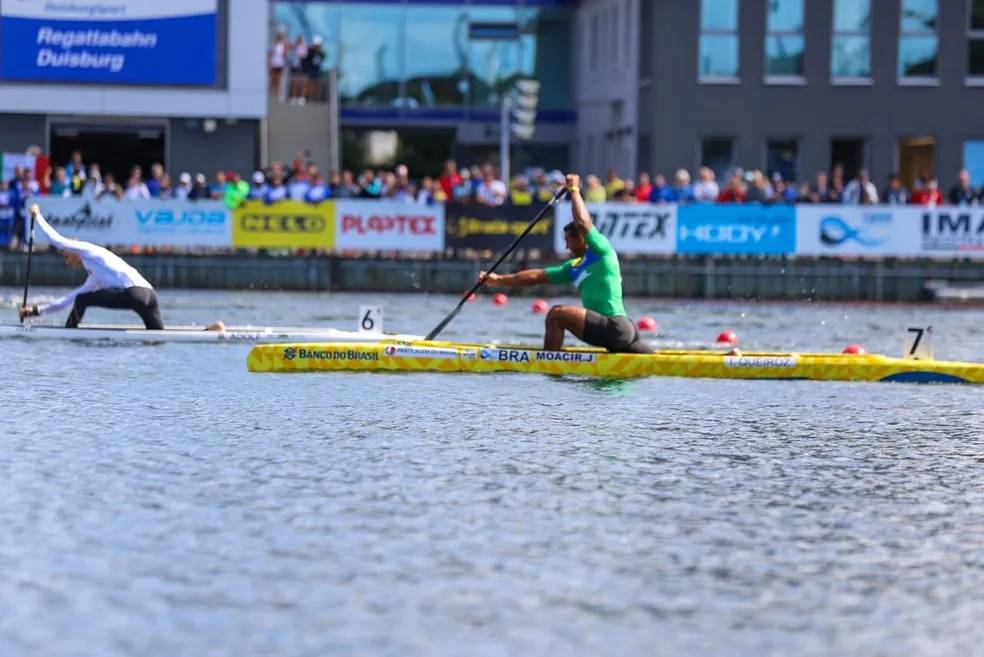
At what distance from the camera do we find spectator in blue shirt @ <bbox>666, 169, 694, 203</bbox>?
36406mm

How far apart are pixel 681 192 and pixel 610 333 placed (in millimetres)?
16953

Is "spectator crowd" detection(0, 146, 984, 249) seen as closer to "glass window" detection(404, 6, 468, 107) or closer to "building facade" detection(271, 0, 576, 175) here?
"building facade" detection(271, 0, 576, 175)

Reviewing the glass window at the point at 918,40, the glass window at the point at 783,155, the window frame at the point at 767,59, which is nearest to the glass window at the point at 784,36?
the window frame at the point at 767,59

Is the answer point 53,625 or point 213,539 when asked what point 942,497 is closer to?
point 213,539

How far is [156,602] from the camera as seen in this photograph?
921 cm

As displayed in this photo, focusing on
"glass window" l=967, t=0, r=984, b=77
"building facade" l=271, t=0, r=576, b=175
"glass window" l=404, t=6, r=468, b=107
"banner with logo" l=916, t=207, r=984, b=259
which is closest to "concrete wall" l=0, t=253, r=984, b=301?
"banner with logo" l=916, t=207, r=984, b=259

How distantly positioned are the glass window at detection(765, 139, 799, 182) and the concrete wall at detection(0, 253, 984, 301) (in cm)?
934

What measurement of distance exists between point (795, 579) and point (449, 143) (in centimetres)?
4504

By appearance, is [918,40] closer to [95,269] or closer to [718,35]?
[718,35]

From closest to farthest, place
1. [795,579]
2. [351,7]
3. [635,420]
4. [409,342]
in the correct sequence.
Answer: [795,579] < [635,420] < [409,342] < [351,7]

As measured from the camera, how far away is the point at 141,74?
43.4m

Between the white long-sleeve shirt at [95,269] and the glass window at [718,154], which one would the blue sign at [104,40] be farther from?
the white long-sleeve shirt at [95,269]

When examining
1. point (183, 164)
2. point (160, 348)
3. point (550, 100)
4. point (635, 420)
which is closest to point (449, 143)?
point (550, 100)

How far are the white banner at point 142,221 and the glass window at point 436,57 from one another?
18164 millimetres
